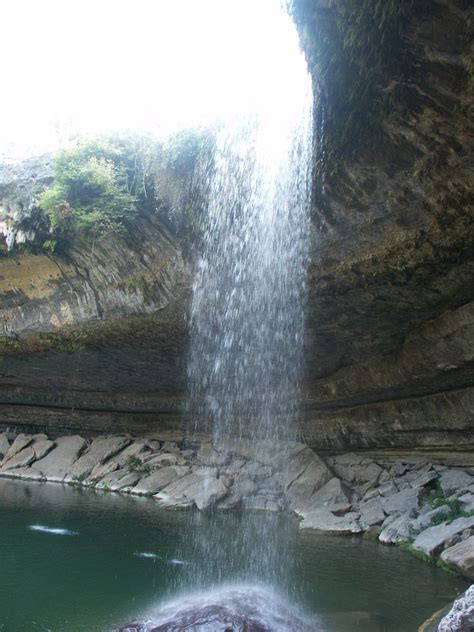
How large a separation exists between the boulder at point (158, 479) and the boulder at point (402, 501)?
281 inches

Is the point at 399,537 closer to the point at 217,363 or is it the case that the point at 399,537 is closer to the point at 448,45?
the point at 217,363

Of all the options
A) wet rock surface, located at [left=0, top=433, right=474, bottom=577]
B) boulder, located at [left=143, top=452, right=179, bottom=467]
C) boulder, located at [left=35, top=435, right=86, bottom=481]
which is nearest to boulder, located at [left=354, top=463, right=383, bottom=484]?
wet rock surface, located at [left=0, top=433, right=474, bottom=577]

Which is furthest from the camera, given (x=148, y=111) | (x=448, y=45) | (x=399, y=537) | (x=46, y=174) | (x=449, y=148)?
(x=46, y=174)

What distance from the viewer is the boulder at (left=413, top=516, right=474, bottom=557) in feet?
29.1

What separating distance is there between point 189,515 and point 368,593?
22.2 ft

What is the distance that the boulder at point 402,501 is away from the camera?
1148 cm

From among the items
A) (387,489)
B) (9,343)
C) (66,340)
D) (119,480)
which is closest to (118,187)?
(66,340)

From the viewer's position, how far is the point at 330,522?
1179cm

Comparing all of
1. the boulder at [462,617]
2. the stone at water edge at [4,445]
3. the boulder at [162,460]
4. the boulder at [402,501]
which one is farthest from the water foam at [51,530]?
the stone at water edge at [4,445]

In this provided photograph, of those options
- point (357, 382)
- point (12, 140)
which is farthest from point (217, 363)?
point (12, 140)

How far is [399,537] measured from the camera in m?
10.2

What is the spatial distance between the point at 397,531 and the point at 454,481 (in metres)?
2.19

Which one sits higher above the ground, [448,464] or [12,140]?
[12,140]

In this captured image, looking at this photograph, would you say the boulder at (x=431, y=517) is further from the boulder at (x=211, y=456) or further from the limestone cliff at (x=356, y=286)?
the boulder at (x=211, y=456)
